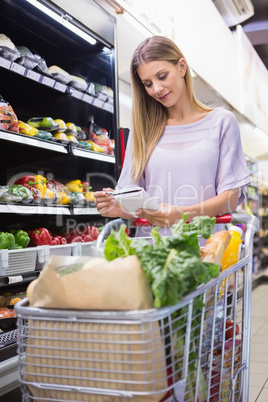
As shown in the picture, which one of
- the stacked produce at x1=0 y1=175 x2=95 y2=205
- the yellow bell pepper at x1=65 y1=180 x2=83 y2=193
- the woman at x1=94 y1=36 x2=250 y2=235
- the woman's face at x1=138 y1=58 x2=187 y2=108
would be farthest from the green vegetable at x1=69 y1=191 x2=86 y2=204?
the woman's face at x1=138 y1=58 x2=187 y2=108

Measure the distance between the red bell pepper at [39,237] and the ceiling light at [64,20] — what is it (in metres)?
1.27

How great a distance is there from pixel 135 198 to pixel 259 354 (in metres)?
2.97

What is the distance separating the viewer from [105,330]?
915mm

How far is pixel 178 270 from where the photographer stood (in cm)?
93

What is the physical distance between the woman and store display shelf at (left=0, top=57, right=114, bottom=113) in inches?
39.9

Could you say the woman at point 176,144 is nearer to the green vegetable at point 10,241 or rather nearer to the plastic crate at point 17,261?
the plastic crate at point 17,261

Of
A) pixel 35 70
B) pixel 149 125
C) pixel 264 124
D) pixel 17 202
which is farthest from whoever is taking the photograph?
pixel 264 124

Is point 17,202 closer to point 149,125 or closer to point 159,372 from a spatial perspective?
point 149,125

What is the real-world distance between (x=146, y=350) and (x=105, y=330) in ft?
0.29

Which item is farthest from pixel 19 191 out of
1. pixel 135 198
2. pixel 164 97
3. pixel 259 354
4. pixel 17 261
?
pixel 259 354

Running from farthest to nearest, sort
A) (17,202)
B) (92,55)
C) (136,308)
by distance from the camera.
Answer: (92,55) < (17,202) < (136,308)

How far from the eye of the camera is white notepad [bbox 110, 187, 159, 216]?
1.30 metres

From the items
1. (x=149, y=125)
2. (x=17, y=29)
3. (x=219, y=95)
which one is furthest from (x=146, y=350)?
(x=219, y=95)

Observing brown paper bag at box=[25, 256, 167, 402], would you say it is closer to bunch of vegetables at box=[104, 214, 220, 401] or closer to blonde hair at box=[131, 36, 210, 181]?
bunch of vegetables at box=[104, 214, 220, 401]
